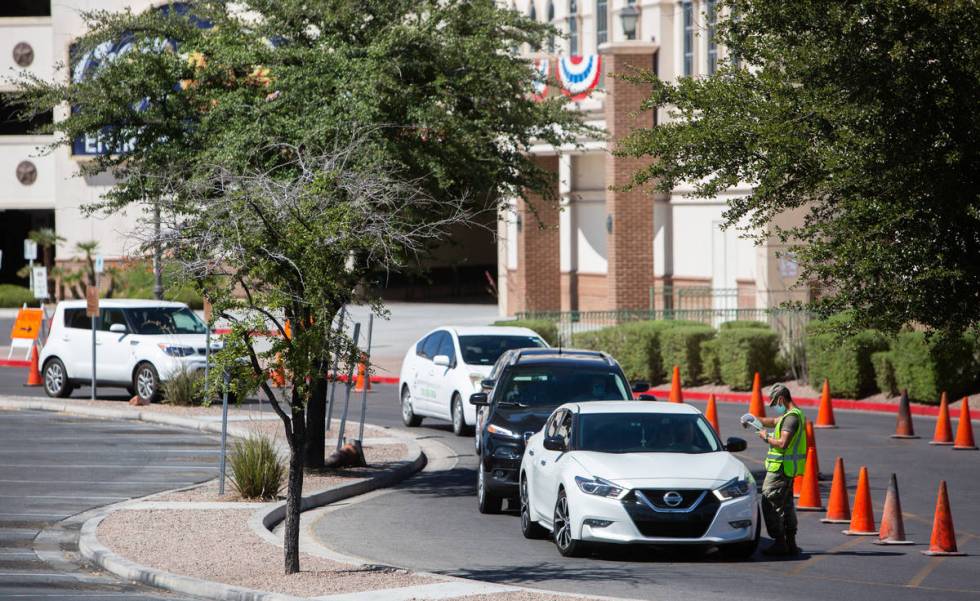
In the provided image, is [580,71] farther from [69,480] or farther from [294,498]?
[294,498]

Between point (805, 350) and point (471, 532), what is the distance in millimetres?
16076

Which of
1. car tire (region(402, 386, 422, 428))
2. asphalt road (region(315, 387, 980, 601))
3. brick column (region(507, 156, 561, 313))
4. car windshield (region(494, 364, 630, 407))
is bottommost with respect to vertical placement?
asphalt road (region(315, 387, 980, 601))

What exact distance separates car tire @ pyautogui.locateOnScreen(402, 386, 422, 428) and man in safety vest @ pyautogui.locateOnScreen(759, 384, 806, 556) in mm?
11691

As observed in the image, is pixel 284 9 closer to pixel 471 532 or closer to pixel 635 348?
pixel 471 532

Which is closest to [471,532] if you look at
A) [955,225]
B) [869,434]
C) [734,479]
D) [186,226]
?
[734,479]

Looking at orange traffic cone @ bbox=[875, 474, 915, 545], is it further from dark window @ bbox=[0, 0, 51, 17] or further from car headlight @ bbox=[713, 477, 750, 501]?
dark window @ bbox=[0, 0, 51, 17]

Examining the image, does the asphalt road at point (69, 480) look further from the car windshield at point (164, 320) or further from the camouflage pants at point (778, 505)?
the camouflage pants at point (778, 505)

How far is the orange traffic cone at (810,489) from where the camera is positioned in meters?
16.2

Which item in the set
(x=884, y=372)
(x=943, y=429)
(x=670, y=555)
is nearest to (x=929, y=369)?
(x=884, y=372)

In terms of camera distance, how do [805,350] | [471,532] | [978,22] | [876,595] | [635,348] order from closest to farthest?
[876,595] → [978,22] → [471,532] → [805,350] → [635,348]

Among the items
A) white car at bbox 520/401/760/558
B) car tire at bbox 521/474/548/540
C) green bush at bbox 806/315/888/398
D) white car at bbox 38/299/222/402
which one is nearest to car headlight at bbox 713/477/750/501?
white car at bbox 520/401/760/558

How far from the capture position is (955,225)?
1388 cm

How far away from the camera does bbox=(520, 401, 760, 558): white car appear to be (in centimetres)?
1270

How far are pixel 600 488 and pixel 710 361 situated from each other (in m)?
18.1
